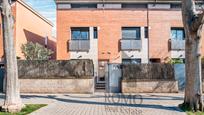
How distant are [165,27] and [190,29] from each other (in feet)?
69.5

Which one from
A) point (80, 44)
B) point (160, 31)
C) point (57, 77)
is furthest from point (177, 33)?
point (57, 77)

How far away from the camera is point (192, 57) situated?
13242 mm

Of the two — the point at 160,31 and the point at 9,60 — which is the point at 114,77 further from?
the point at 160,31

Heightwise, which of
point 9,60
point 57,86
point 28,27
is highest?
point 28,27

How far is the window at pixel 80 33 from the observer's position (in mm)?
34062

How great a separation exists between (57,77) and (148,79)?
5852 millimetres

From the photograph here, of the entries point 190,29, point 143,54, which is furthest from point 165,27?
point 190,29

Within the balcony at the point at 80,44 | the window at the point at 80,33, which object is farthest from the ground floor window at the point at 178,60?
the window at the point at 80,33

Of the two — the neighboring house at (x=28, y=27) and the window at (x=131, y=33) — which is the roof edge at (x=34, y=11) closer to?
the neighboring house at (x=28, y=27)

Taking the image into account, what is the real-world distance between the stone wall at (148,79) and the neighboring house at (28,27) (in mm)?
12654

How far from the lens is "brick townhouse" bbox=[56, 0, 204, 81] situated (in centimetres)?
3369

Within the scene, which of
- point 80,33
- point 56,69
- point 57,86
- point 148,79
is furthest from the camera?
point 80,33

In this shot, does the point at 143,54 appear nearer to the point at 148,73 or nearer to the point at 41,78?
the point at 148,73

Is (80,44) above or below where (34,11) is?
below
